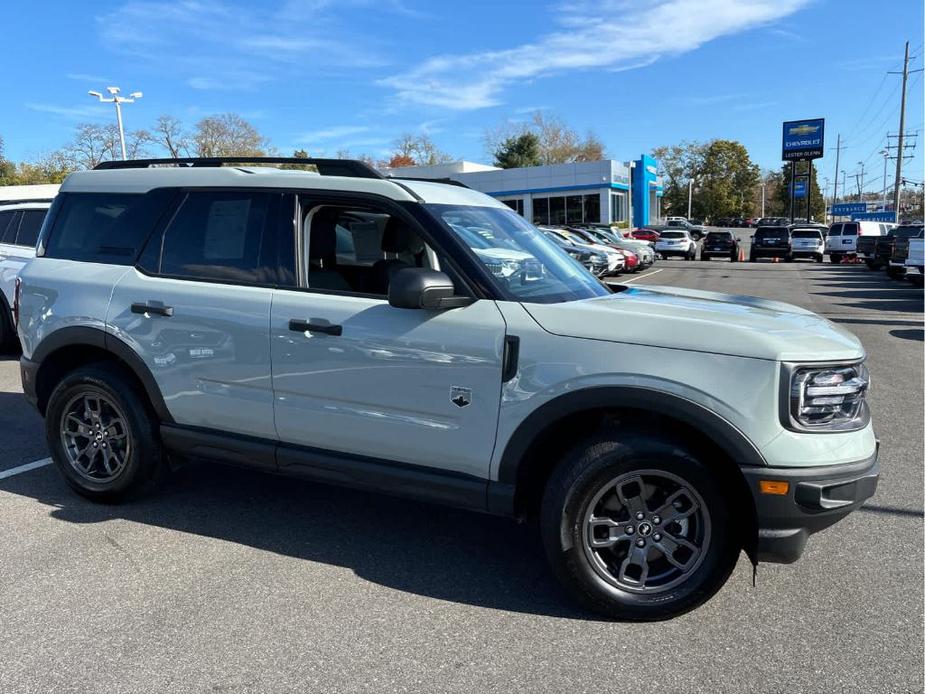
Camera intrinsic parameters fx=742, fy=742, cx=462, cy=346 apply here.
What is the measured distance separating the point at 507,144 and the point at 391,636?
79826mm

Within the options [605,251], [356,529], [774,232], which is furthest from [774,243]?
[356,529]

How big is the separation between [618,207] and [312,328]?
55.3 meters

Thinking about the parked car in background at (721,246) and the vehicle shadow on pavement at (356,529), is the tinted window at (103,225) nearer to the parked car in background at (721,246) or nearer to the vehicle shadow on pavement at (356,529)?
the vehicle shadow on pavement at (356,529)

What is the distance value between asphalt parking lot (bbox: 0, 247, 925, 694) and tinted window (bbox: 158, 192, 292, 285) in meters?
1.46

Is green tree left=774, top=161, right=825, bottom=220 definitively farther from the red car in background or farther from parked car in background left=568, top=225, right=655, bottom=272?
parked car in background left=568, top=225, right=655, bottom=272

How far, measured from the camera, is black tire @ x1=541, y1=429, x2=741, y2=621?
10.2ft

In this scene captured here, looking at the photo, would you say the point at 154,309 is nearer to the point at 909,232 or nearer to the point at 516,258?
the point at 516,258

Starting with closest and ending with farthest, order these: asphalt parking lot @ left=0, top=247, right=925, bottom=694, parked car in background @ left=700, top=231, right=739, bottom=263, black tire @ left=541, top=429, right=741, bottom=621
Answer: asphalt parking lot @ left=0, top=247, right=925, bottom=694
black tire @ left=541, top=429, right=741, bottom=621
parked car in background @ left=700, top=231, right=739, bottom=263

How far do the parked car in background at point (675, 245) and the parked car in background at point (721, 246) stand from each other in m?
0.74

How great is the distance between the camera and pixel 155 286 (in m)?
4.22

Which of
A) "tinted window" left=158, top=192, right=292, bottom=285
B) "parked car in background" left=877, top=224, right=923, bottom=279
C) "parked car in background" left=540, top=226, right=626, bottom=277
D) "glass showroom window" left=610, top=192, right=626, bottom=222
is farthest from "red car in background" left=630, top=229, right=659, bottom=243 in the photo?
"tinted window" left=158, top=192, right=292, bottom=285

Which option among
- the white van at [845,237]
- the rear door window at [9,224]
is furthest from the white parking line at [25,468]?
the white van at [845,237]

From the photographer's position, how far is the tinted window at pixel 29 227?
9383mm

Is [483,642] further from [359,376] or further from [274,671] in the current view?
[359,376]
